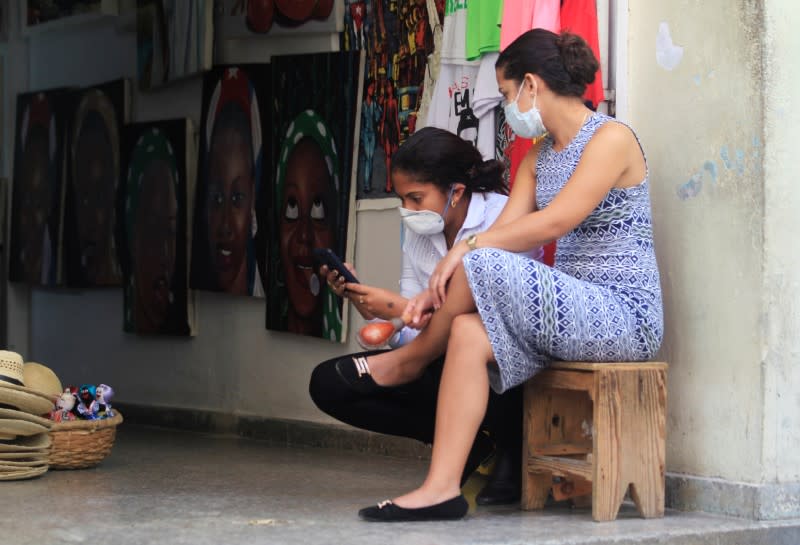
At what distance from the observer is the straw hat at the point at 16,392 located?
4.40 meters

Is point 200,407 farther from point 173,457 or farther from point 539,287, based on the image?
point 539,287

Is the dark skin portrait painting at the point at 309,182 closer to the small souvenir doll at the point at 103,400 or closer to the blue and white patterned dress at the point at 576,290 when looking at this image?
the small souvenir doll at the point at 103,400

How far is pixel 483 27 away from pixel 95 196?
3994 mm

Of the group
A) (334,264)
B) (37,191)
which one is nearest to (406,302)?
(334,264)

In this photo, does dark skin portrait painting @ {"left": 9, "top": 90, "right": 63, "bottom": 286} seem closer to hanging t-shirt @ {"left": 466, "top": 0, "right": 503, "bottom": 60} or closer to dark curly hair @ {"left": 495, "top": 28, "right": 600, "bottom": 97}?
hanging t-shirt @ {"left": 466, "top": 0, "right": 503, "bottom": 60}

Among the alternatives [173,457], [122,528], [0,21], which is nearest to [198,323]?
[173,457]

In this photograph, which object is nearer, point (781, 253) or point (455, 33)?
point (781, 253)

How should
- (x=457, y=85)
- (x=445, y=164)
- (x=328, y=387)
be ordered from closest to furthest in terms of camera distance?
(x=328, y=387) → (x=445, y=164) → (x=457, y=85)

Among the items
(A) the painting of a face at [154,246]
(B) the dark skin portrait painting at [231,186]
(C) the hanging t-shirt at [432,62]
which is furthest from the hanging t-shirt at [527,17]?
(A) the painting of a face at [154,246]

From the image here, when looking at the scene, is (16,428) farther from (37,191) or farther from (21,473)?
(37,191)

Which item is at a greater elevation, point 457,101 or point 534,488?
point 457,101

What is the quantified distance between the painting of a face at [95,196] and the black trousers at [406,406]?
4.25 m

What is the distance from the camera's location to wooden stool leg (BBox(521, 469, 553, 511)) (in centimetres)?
385

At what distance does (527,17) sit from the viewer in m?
4.36
